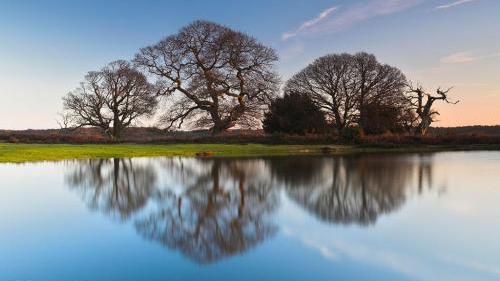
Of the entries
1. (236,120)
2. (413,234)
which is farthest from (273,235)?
(236,120)

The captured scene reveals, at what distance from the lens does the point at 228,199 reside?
34.4 feet

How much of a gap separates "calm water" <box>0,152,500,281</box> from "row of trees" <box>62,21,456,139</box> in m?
28.3

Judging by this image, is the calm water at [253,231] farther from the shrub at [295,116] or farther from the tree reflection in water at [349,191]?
the shrub at [295,116]

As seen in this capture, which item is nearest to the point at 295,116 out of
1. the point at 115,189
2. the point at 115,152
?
the point at 115,152

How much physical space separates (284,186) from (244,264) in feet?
24.0

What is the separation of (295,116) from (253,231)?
3901 cm

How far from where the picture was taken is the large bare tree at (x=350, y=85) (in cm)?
4919

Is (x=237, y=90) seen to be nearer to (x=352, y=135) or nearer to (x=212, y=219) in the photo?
(x=352, y=135)

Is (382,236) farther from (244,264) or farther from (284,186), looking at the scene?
(284,186)

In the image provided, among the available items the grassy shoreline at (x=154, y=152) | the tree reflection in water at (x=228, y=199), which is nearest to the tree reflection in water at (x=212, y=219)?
the tree reflection in water at (x=228, y=199)

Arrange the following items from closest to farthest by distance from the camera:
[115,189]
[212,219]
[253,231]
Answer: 1. [253,231]
2. [212,219]
3. [115,189]

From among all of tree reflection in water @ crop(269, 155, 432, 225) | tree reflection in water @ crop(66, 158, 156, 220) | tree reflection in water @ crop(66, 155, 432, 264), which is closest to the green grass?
tree reflection in water @ crop(66, 158, 156, 220)

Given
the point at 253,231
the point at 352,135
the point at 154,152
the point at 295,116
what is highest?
the point at 295,116

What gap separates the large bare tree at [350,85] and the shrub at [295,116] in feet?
10.7
